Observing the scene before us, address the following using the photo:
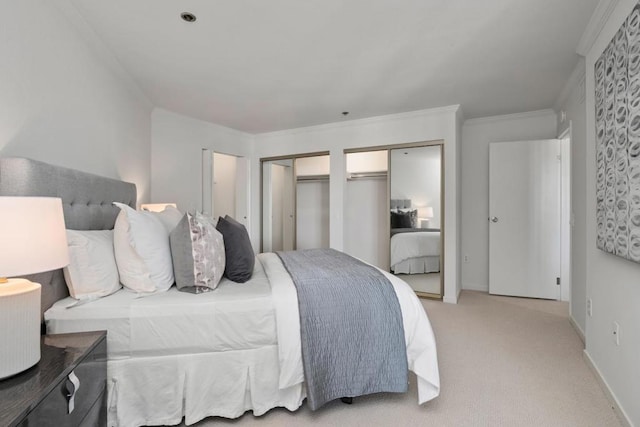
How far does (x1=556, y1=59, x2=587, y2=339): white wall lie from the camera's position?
268 centimetres

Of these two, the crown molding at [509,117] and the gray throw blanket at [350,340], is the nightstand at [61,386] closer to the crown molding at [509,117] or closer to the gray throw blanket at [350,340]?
the gray throw blanket at [350,340]

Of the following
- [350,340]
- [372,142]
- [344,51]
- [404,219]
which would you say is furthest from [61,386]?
[372,142]

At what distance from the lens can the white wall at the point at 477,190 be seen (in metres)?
4.21

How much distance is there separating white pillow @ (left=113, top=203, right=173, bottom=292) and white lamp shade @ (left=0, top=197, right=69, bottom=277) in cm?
61

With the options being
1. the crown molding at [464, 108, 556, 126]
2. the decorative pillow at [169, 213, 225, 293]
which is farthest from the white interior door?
the decorative pillow at [169, 213, 225, 293]

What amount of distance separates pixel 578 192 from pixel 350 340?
266 cm

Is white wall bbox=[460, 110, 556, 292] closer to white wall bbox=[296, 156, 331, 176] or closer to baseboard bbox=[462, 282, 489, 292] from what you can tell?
baseboard bbox=[462, 282, 489, 292]

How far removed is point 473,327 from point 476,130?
274 cm

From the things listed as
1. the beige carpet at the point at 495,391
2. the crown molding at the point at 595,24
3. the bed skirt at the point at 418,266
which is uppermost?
the crown molding at the point at 595,24

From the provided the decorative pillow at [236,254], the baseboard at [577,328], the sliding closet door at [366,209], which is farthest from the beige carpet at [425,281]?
the decorative pillow at [236,254]

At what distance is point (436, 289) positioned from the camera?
3.91 metres

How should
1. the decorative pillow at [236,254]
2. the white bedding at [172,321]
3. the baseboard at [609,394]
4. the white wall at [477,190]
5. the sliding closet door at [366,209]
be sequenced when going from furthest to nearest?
the sliding closet door at [366,209]
the white wall at [477,190]
the decorative pillow at [236,254]
the baseboard at [609,394]
the white bedding at [172,321]

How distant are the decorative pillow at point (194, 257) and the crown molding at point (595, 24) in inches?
106

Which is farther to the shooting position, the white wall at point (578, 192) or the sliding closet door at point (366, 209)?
the sliding closet door at point (366, 209)
